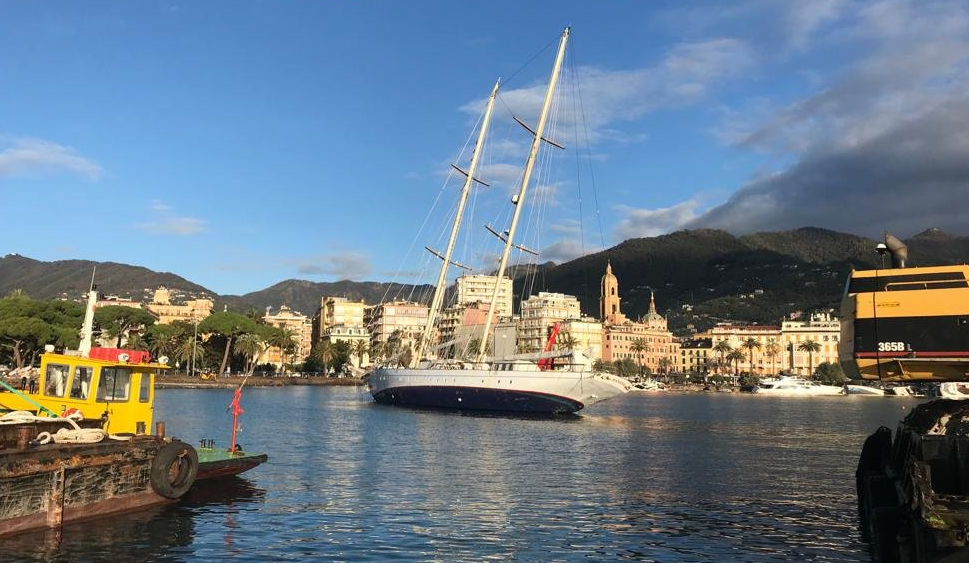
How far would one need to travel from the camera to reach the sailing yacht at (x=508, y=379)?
71750mm

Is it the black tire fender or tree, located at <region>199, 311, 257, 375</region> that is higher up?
tree, located at <region>199, 311, 257, 375</region>

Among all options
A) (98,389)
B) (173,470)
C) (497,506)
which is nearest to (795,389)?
(497,506)

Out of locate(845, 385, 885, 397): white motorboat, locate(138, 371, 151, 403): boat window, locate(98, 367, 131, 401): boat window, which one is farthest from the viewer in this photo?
locate(845, 385, 885, 397): white motorboat

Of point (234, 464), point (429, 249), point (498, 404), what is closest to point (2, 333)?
point (429, 249)

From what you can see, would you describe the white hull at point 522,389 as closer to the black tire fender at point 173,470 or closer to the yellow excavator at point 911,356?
the black tire fender at point 173,470

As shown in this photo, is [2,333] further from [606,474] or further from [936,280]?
[936,280]

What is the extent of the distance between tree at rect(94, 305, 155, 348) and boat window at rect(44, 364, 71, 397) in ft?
412

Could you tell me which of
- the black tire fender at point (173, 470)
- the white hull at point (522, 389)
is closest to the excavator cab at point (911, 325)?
the black tire fender at point (173, 470)

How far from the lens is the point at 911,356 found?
17.0 meters

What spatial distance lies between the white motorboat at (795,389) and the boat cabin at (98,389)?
574ft

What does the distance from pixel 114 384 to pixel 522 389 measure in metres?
51.3

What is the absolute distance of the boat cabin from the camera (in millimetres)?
22688

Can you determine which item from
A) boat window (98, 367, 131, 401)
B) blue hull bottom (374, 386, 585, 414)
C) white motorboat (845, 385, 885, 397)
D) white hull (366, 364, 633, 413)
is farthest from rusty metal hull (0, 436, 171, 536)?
white motorboat (845, 385, 885, 397)

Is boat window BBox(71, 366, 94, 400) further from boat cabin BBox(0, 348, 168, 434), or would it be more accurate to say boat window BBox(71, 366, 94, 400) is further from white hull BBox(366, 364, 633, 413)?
white hull BBox(366, 364, 633, 413)
